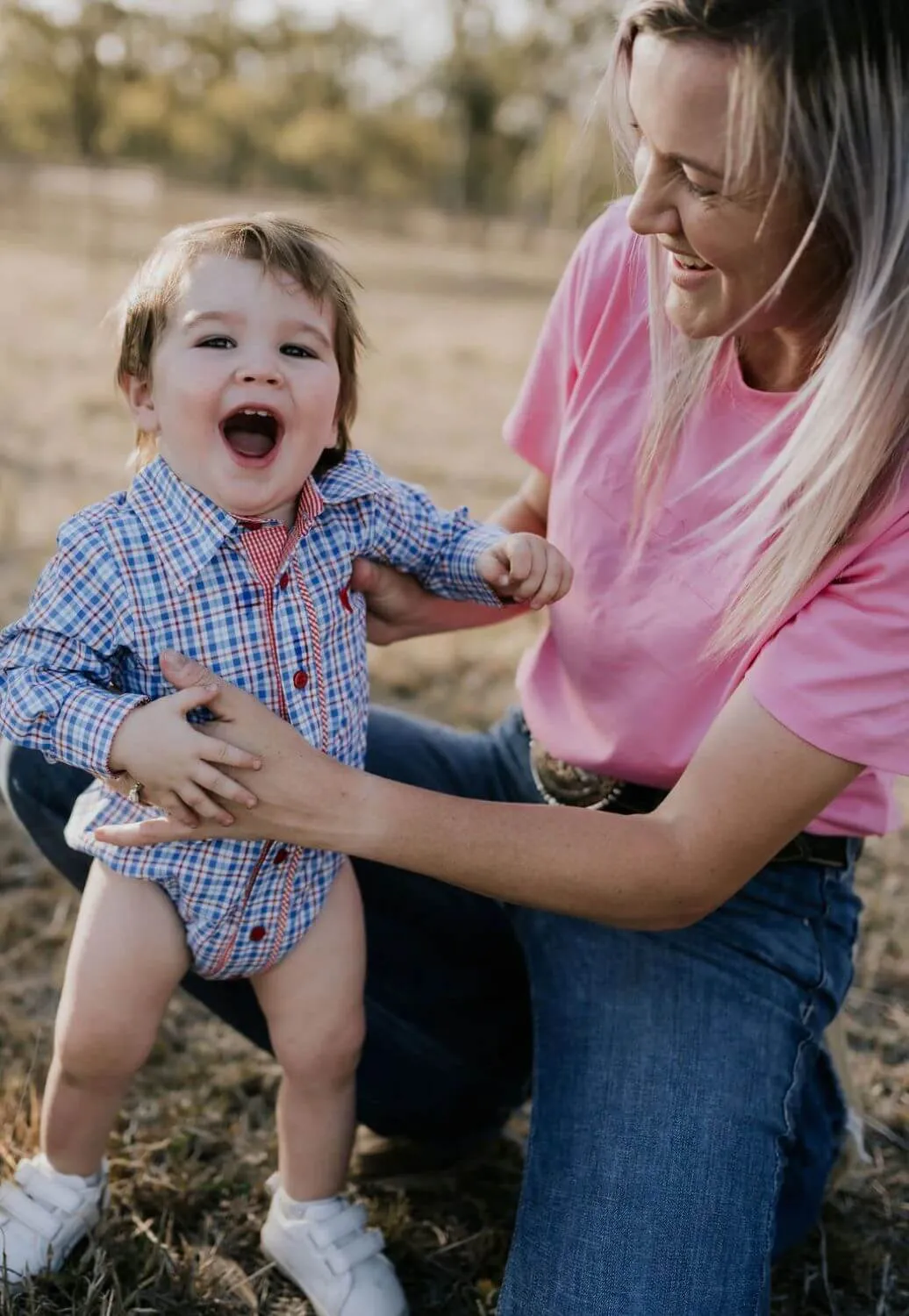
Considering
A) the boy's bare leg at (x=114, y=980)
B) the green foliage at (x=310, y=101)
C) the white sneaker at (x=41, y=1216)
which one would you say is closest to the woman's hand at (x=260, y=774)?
the boy's bare leg at (x=114, y=980)

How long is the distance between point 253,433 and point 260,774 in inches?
16.2

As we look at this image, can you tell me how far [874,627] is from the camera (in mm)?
1554

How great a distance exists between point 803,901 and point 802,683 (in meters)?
0.45

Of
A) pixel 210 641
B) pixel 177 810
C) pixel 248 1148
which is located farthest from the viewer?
pixel 248 1148

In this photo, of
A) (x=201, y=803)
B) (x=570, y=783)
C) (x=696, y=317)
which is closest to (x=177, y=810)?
(x=201, y=803)

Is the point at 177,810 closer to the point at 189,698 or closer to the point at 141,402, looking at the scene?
the point at 189,698

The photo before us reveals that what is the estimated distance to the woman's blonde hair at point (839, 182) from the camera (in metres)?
1.39

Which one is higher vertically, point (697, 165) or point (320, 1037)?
point (697, 165)

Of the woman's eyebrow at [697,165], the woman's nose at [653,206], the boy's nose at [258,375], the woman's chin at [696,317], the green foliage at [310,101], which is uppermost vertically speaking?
the woman's eyebrow at [697,165]

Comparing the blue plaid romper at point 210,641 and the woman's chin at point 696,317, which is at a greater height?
the woman's chin at point 696,317

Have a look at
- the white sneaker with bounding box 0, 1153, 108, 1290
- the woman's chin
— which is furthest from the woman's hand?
the woman's chin

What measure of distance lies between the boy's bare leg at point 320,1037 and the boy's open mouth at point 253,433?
58cm

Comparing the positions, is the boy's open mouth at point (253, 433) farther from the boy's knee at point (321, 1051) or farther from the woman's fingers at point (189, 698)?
the boy's knee at point (321, 1051)

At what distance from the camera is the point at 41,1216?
179cm
